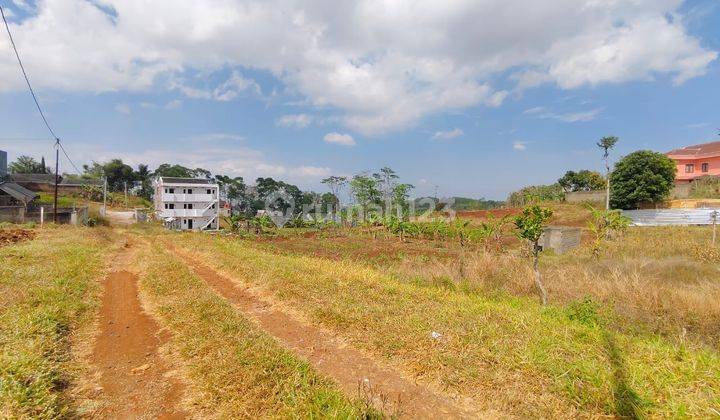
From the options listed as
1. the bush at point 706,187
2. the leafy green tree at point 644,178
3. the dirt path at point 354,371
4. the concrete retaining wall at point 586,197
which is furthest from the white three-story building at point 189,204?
the bush at point 706,187

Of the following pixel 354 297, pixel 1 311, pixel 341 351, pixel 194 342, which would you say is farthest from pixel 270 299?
pixel 1 311

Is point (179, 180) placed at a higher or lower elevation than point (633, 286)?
higher

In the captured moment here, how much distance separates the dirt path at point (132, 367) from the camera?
330cm

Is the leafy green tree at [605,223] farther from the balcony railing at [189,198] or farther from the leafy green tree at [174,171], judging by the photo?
the leafy green tree at [174,171]

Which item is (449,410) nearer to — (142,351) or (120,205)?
(142,351)

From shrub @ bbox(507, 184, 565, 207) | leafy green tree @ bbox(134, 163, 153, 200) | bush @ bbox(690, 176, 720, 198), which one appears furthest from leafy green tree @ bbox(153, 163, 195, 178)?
bush @ bbox(690, 176, 720, 198)

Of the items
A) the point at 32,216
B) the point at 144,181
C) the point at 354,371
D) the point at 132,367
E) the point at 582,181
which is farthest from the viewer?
Answer: the point at 144,181

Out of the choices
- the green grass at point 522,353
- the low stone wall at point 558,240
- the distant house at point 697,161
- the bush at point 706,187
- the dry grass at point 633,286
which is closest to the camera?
the green grass at point 522,353

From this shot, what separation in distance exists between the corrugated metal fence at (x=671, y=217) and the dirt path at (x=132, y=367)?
31.4 metres

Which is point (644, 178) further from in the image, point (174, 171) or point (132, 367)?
point (174, 171)

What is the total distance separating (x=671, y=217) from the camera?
2542 cm

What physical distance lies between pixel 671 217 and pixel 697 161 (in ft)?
55.0

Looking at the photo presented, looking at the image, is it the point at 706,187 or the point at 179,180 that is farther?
the point at 179,180

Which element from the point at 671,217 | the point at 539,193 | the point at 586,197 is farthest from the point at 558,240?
the point at 539,193
